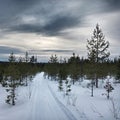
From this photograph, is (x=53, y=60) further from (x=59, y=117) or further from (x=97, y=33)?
(x=59, y=117)

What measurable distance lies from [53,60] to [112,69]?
2502cm

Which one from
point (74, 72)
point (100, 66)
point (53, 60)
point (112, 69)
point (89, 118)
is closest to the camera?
point (89, 118)

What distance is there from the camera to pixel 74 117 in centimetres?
1291

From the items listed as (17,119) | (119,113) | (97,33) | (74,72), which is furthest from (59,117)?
(74,72)

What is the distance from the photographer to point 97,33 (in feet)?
136

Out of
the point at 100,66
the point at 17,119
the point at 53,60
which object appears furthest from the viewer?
the point at 53,60

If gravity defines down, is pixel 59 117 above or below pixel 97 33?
below

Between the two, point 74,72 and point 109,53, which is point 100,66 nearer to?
point 109,53

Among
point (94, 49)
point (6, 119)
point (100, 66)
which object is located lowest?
point (6, 119)

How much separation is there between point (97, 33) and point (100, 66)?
5.80m

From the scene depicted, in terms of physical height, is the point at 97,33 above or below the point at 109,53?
above

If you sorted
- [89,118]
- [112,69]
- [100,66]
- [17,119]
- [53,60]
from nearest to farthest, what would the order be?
[89,118]
[17,119]
[100,66]
[112,69]
[53,60]

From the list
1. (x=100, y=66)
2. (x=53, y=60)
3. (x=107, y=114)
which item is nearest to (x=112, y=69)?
(x=100, y=66)

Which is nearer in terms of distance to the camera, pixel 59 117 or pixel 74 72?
pixel 59 117
